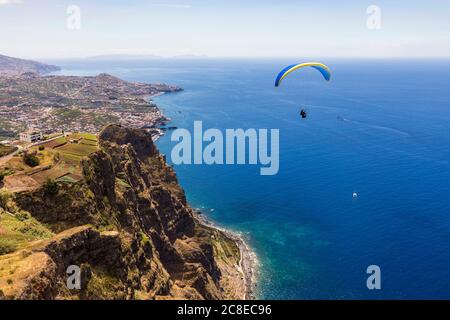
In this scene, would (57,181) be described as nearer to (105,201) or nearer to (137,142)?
(105,201)

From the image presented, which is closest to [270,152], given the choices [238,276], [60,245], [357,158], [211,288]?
[357,158]

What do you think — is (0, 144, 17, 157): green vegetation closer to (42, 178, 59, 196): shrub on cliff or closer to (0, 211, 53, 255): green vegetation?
(42, 178, 59, 196): shrub on cliff

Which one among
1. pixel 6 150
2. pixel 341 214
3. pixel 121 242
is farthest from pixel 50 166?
pixel 341 214

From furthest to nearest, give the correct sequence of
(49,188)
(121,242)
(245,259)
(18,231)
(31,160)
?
1. (245,259)
2. (31,160)
3. (49,188)
4. (121,242)
5. (18,231)

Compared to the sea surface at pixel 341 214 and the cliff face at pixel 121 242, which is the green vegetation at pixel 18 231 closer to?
the cliff face at pixel 121 242

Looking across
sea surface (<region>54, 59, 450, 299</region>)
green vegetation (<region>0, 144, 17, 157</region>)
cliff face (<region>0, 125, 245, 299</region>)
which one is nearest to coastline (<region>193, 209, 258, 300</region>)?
cliff face (<region>0, 125, 245, 299</region>)

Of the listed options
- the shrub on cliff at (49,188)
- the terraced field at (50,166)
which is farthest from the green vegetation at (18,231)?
the terraced field at (50,166)

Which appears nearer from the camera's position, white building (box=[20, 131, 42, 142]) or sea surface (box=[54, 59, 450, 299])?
white building (box=[20, 131, 42, 142])

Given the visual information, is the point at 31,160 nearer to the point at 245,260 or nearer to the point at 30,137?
the point at 30,137
